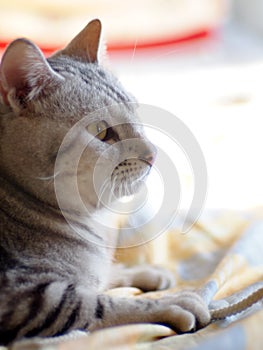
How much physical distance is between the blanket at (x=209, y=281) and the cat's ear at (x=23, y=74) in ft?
1.29

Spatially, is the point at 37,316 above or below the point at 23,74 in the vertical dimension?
below

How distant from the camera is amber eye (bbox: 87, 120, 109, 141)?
41.8 inches

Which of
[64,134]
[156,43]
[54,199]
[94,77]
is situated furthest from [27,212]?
[156,43]

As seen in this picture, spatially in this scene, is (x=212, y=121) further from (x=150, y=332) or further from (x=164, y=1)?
(x=150, y=332)

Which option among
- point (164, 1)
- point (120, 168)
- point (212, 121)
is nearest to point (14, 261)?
point (120, 168)

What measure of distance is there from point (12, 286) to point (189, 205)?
0.46m

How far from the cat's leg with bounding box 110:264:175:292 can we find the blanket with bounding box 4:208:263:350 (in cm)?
2

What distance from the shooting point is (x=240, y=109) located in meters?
2.24

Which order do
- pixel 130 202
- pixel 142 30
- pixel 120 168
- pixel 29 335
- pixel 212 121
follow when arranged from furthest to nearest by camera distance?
pixel 142 30 < pixel 212 121 < pixel 130 202 < pixel 120 168 < pixel 29 335

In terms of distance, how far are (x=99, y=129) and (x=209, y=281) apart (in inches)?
14.2

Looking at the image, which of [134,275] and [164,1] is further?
[164,1]

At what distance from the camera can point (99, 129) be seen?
1.06 m

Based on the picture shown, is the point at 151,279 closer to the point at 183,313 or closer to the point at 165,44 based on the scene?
the point at 183,313

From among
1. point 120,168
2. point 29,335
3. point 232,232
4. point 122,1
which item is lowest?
point 29,335
